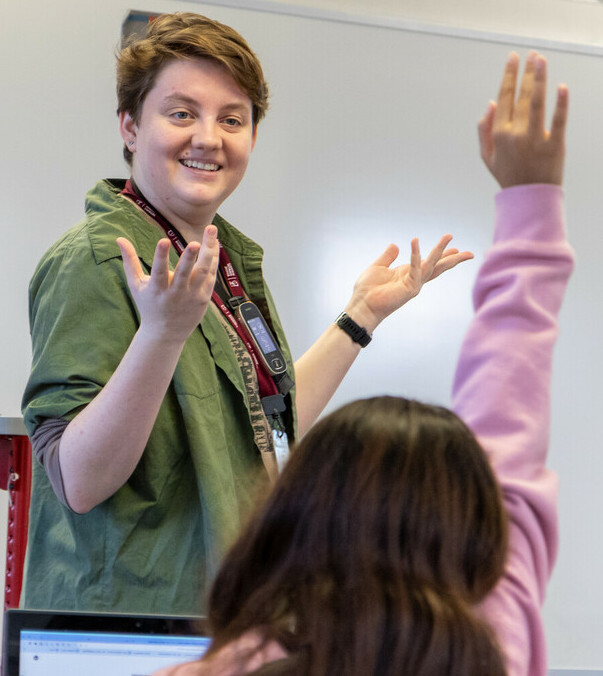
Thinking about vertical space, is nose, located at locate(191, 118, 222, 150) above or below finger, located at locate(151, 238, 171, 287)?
above

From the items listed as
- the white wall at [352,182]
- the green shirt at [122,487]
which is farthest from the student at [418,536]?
the white wall at [352,182]

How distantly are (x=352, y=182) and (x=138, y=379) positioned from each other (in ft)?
7.80

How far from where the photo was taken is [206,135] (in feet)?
4.37

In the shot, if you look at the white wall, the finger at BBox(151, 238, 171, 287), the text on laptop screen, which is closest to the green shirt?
the finger at BBox(151, 238, 171, 287)

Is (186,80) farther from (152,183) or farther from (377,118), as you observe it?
(377,118)

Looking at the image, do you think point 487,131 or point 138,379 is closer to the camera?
point 487,131

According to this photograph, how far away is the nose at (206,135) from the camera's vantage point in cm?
132

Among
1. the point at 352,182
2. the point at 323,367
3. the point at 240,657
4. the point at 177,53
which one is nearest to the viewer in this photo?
the point at 240,657

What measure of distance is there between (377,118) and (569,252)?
269 cm

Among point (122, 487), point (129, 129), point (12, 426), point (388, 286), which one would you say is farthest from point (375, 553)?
point (12, 426)

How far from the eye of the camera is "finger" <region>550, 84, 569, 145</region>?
68 centimetres

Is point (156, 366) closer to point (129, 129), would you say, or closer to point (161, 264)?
point (161, 264)

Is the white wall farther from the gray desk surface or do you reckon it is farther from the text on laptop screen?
the text on laptop screen

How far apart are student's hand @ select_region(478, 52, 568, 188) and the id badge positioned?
631 millimetres
